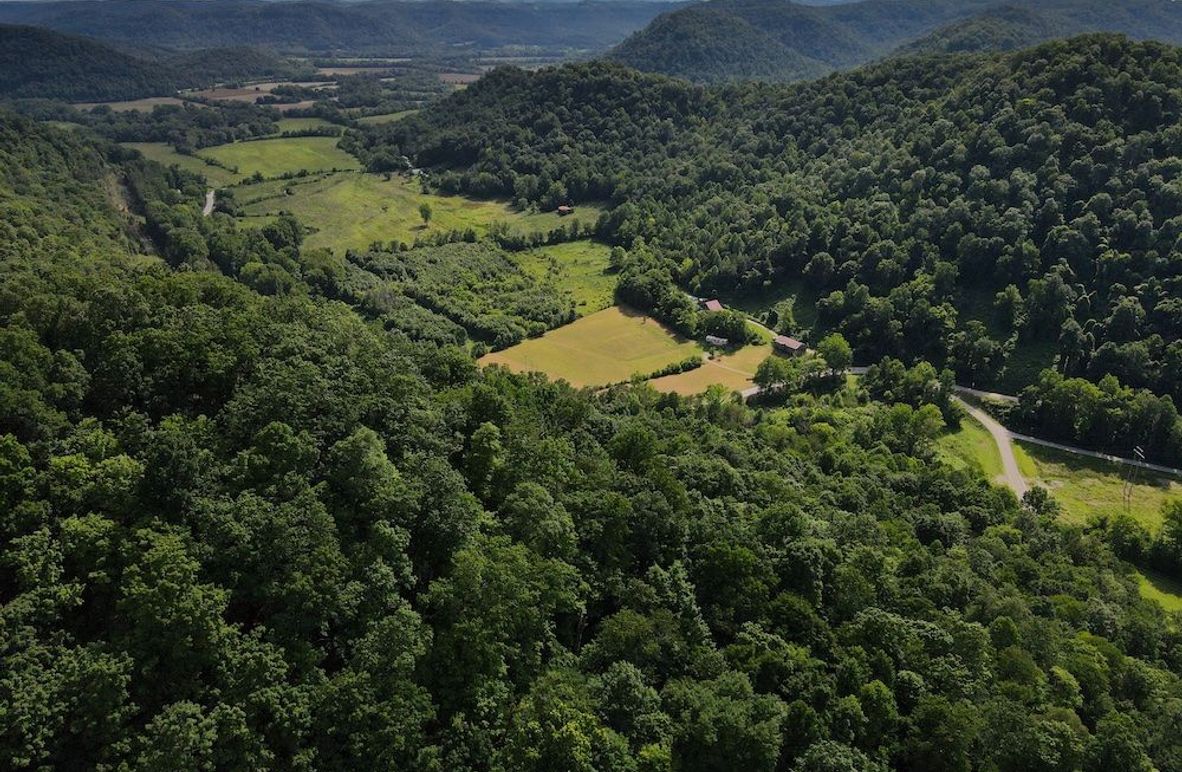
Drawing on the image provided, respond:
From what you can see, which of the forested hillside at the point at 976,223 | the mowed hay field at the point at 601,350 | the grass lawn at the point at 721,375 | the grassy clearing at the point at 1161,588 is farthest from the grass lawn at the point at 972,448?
the mowed hay field at the point at 601,350

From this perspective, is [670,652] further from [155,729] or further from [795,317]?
[795,317]

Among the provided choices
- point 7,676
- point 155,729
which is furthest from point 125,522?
point 155,729

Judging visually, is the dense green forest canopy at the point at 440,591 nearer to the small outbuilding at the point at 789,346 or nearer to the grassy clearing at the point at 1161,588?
the grassy clearing at the point at 1161,588

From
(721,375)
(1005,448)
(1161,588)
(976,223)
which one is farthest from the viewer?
(976,223)

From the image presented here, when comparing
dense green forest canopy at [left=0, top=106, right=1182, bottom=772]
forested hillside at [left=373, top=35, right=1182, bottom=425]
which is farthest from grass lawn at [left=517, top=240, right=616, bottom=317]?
dense green forest canopy at [left=0, top=106, right=1182, bottom=772]

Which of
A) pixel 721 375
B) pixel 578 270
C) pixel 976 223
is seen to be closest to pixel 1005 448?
pixel 721 375

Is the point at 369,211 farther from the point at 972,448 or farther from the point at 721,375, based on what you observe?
the point at 972,448
